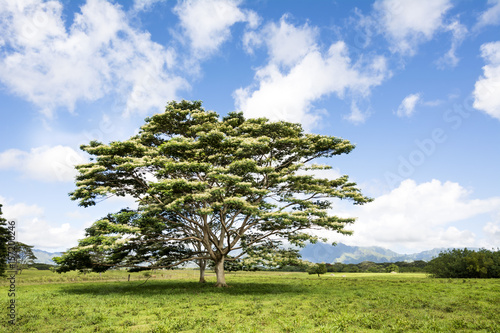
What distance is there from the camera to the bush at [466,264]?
4609cm

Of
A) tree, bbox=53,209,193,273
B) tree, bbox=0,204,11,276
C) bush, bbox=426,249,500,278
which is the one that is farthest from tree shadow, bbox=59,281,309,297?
bush, bbox=426,249,500,278

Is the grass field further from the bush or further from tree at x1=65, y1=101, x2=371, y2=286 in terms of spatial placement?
the bush

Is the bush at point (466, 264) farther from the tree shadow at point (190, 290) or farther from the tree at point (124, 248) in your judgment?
the tree at point (124, 248)

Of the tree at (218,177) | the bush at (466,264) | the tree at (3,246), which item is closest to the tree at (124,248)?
the tree at (218,177)

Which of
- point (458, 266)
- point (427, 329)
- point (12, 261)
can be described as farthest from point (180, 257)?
point (458, 266)

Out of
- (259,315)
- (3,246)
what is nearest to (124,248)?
(259,315)

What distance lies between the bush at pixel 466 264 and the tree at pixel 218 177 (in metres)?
36.6

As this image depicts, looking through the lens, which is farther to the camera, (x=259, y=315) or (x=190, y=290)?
(x=190, y=290)

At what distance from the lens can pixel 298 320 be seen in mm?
12930

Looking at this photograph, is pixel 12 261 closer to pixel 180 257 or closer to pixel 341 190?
pixel 180 257

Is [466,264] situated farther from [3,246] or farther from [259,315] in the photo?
[3,246]

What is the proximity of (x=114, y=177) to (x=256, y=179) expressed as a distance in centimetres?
1261

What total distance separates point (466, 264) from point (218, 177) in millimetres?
49976

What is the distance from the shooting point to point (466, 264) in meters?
48.2
